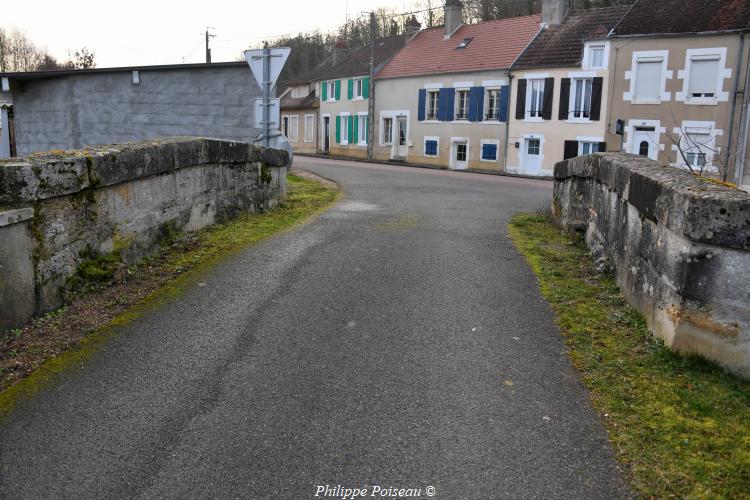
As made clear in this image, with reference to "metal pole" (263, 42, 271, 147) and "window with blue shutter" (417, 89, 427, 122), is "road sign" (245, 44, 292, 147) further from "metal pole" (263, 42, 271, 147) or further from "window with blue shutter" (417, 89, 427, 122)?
"window with blue shutter" (417, 89, 427, 122)

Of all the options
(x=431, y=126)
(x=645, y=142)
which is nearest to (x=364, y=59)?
(x=431, y=126)

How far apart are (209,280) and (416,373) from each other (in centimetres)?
272

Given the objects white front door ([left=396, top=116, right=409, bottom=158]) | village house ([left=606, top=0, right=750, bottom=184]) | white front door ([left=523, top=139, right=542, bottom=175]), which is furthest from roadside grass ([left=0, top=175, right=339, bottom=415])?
white front door ([left=396, top=116, right=409, bottom=158])

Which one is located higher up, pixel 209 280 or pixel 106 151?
pixel 106 151

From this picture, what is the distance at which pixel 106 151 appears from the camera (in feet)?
19.2

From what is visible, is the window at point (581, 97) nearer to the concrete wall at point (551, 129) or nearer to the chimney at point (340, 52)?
the concrete wall at point (551, 129)

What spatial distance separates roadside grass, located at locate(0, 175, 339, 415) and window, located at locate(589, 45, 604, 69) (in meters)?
24.4

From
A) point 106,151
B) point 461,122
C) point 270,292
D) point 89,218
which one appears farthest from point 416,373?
point 461,122

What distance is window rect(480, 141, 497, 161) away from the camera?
110 ft

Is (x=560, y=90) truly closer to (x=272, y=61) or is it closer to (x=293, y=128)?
(x=272, y=61)

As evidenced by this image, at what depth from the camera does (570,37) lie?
102 ft

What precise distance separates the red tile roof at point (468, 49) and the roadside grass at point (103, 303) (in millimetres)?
27477

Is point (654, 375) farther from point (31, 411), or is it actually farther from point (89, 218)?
point (89, 218)

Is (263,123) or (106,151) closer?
(106,151)
